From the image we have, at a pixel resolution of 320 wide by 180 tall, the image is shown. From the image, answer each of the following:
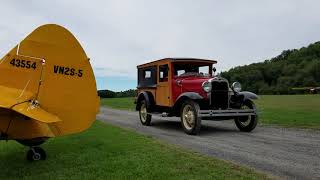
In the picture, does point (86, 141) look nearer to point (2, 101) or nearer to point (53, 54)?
point (53, 54)

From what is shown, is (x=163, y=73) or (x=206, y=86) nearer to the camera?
(x=206, y=86)

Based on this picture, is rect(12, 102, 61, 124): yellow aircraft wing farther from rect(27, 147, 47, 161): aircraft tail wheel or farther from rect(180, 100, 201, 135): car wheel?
rect(180, 100, 201, 135): car wheel

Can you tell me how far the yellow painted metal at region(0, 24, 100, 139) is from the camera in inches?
275

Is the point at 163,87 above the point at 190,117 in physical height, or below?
above

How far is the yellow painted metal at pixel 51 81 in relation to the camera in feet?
22.9

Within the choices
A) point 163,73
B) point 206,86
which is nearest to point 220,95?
point 206,86

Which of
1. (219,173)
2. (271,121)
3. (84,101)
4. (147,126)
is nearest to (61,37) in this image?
(84,101)

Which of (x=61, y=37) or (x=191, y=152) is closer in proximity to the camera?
(x=61, y=37)

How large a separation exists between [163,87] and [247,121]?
3282 mm

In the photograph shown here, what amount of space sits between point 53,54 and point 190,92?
7.30m

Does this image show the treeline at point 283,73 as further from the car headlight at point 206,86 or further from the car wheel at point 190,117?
the car wheel at point 190,117

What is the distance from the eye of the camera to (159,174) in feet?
22.6

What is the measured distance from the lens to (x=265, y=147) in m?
10.1

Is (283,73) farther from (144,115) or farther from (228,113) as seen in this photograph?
(228,113)
